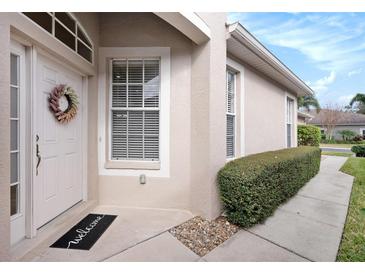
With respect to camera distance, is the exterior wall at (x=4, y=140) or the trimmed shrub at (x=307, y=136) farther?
the trimmed shrub at (x=307, y=136)

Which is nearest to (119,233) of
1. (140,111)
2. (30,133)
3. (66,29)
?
(30,133)

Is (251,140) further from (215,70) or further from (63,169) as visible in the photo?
(63,169)

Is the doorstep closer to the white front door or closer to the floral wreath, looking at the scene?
the white front door

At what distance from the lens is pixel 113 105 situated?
409 cm

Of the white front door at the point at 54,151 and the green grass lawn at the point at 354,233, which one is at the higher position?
the white front door at the point at 54,151

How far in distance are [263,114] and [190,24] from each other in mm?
3842

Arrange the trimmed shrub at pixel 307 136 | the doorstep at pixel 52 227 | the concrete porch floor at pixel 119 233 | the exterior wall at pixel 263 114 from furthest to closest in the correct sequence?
the trimmed shrub at pixel 307 136
the exterior wall at pixel 263 114
the concrete porch floor at pixel 119 233
the doorstep at pixel 52 227

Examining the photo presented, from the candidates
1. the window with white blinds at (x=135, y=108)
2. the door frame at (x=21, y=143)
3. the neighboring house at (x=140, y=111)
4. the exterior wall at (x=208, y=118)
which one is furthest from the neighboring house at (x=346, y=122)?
the door frame at (x=21, y=143)

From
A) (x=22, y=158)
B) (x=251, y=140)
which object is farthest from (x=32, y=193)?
(x=251, y=140)

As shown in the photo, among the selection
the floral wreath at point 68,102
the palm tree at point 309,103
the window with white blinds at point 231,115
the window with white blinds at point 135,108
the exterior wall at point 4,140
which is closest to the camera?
the exterior wall at point 4,140

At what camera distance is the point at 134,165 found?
400 centimetres

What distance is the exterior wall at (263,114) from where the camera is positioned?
5375 mm

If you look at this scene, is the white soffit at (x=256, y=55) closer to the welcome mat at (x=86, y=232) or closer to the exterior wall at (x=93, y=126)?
the exterior wall at (x=93, y=126)


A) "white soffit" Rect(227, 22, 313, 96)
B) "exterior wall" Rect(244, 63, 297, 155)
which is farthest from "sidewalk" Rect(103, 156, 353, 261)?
"white soffit" Rect(227, 22, 313, 96)
